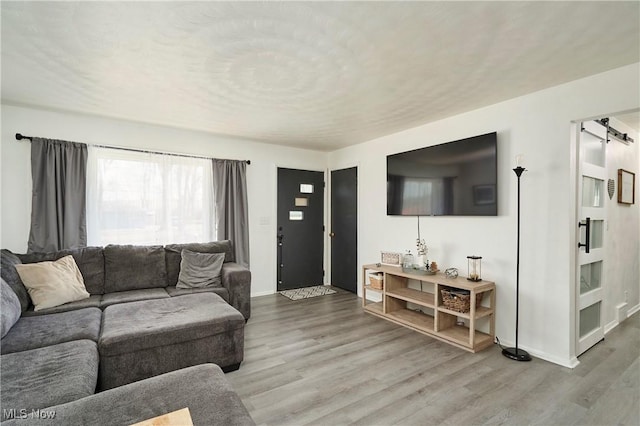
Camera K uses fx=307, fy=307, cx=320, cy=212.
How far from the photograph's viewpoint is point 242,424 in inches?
48.8

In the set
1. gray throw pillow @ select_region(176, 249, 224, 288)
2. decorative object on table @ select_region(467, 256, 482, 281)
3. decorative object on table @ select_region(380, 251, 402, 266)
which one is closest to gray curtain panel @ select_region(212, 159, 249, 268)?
gray throw pillow @ select_region(176, 249, 224, 288)

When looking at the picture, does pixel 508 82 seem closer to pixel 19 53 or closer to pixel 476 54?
pixel 476 54

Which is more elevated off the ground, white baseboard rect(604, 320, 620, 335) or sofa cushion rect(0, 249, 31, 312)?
sofa cushion rect(0, 249, 31, 312)

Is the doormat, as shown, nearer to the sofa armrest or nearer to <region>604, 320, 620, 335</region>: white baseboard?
the sofa armrest

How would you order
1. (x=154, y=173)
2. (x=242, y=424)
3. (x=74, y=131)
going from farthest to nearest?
(x=154, y=173) → (x=74, y=131) → (x=242, y=424)

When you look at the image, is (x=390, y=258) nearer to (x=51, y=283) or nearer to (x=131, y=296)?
(x=131, y=296)

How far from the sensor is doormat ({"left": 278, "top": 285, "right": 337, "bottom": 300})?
477cm

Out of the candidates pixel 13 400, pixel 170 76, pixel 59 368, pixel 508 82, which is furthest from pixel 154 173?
pixel 508 82

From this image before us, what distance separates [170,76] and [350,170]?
3.12m

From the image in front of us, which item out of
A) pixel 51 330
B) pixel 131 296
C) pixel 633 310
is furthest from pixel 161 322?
pixel 633 310

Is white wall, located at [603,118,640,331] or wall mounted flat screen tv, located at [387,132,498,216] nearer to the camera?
wall mounted flat screen tv, located at [387,132,498,216]

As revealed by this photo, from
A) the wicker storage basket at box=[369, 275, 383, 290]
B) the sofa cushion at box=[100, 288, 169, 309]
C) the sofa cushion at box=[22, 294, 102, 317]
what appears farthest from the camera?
the wicker storage basket at box=[369, 275, 383, 290]

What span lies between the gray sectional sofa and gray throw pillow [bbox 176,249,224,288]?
10 cm

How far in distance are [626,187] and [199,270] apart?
206 inches
